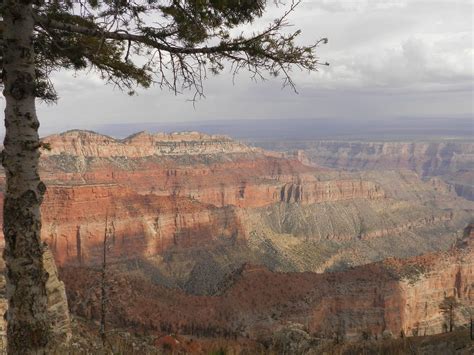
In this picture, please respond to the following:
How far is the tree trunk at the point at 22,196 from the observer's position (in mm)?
6738

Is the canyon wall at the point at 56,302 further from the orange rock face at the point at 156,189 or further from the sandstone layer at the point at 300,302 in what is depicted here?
the orange rock face at the point at 156,189

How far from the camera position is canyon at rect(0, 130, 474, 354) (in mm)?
36562

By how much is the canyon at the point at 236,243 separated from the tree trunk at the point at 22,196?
792 centimetres

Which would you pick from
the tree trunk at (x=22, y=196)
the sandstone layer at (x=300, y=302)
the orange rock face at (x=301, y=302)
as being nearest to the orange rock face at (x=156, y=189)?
the sandstone layer at (x=300, y=302)

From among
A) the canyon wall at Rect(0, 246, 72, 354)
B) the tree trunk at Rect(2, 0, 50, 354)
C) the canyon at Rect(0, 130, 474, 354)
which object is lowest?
the canyon at Rect(0, 130, 474, 354)

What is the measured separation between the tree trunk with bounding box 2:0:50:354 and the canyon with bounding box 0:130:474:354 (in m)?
7.92

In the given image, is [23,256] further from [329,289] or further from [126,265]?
[126,265]

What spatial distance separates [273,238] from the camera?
9262cm

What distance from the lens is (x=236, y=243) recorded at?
8706 cm

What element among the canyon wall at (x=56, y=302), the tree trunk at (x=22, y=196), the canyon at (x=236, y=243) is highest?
the tree trunk at (x=22, y=196)

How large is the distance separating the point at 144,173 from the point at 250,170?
46563mm

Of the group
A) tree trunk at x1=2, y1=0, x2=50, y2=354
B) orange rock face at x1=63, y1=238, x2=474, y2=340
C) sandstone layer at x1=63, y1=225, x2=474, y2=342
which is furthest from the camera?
orange rock face at x1=63, y1=238, x2=474, y2=340

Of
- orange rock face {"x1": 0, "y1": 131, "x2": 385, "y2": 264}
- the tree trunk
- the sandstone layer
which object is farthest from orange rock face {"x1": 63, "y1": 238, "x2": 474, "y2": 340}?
the tree trunk

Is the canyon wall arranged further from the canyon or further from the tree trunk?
the tree trunk
